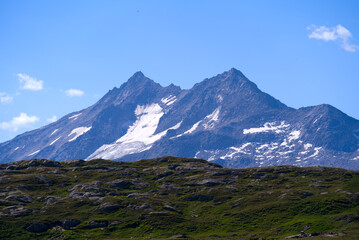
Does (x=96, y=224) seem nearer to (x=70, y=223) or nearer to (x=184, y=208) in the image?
(x=70, y=223)

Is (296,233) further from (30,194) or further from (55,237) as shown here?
(30,194)

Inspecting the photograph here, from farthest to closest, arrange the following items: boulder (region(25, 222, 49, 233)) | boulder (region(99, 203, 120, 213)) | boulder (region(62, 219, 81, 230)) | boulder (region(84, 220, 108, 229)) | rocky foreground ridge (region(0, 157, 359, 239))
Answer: boulder (region(99, 203, 120, 213)), boulder (region(62, 219, 81, 230)), boulder (region(84, 220, 108, 229)), boulder (region(25, 222, 49, 233)), rocky foreground ridge (region(0, 157, 359, 239))

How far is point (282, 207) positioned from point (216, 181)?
46593 mm

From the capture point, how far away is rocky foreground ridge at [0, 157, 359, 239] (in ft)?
455

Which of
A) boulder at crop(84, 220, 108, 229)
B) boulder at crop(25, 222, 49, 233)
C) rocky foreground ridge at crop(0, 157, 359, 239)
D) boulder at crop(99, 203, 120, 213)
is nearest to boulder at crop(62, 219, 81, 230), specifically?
rocky foreground ridge at crop(0, 157, 359, 239)

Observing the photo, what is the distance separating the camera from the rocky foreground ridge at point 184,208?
139 metres

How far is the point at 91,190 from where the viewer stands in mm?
183750

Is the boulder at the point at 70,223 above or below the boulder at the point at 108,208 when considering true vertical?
below

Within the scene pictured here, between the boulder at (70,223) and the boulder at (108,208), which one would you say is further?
the boulder at (108,208)

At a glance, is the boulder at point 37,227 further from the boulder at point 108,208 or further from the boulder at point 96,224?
the boulder at point 108,208

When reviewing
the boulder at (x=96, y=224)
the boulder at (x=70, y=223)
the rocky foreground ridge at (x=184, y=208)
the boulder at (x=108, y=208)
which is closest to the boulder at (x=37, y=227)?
the rocky foreground ridge at (x=184, y=208)

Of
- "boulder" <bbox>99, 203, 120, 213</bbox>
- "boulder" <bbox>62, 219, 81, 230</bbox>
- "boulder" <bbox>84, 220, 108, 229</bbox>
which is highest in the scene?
"boulder" <bbox>99, 203, 120, 213</bbox>

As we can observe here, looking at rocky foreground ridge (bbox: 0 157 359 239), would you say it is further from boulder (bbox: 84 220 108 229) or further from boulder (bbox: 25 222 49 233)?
boulder (bbox: 84 220 108 229)

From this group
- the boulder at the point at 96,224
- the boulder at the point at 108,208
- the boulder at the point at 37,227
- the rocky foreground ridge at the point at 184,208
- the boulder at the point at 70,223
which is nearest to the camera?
the rocky foreground ridge at the point at 184,208
